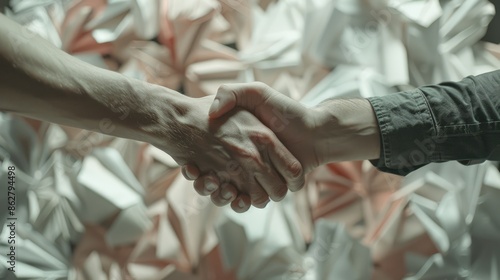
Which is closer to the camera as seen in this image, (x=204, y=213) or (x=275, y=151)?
(x=275, y=151)

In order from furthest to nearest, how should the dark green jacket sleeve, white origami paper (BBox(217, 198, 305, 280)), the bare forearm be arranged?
white origami paper (BBox(217, 198, 305, 280)) < the dark green jacket sleeve < the bare forearm

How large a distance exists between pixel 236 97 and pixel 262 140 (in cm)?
8

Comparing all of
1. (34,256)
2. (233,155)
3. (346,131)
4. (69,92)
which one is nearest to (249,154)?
(233,155)

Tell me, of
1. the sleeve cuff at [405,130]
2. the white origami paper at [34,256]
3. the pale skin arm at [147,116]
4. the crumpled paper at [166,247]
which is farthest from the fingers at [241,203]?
the white origami paper at [34,256]

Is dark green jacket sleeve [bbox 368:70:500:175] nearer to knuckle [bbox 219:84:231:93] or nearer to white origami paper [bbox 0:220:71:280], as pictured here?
knuckle [bbox 219:84:231:93]

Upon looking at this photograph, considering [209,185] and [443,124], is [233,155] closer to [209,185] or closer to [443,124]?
[209,185]

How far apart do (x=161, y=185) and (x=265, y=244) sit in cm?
23

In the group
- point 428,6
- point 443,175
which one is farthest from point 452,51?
point 443,175

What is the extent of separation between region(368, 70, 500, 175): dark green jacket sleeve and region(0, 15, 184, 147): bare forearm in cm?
35

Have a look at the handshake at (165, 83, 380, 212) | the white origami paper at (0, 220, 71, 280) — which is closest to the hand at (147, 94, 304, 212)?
the handshake at (165, 83, 380, 212)

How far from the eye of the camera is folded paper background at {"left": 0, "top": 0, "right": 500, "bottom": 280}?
3.90 ft

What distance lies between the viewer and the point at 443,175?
1.24 meters

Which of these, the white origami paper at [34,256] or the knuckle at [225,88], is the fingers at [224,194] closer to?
the knuckle at [225,88]

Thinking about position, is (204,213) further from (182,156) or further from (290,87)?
(290,87)
